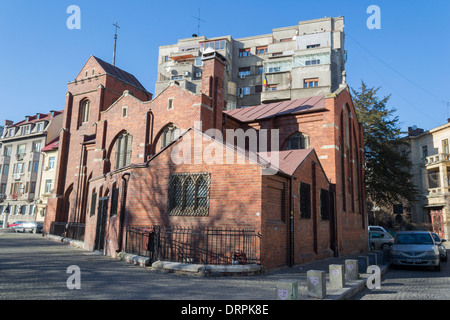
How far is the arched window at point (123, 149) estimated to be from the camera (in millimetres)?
23531

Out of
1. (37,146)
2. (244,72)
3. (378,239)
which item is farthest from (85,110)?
(244,72)

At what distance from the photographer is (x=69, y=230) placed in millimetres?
25781

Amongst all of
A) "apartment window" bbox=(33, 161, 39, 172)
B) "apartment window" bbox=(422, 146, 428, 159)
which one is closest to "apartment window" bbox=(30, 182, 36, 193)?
"apartment window" bbox=(33, 161, 39, 172)

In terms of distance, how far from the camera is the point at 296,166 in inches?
525

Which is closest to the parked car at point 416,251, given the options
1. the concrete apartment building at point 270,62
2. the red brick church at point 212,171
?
the red brick church at point 212,171

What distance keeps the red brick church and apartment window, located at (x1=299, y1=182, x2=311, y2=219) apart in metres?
0.04

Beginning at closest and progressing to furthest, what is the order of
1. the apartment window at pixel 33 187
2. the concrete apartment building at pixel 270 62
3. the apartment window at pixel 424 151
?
the apartment window at pixel 424 151
the concrete apartment building at pixel 270 62
the apartment window at pixel 33 187

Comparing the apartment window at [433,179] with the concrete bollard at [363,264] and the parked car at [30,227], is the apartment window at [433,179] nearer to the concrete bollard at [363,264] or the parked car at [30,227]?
the concrete bollard at [363,264]

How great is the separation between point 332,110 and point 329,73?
929 inches

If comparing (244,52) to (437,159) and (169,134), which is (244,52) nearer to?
(437,159)

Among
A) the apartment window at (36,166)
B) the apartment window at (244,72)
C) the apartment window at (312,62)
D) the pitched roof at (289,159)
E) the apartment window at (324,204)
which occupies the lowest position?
the apartment window at (324,204)

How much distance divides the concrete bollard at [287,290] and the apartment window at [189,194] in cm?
574
